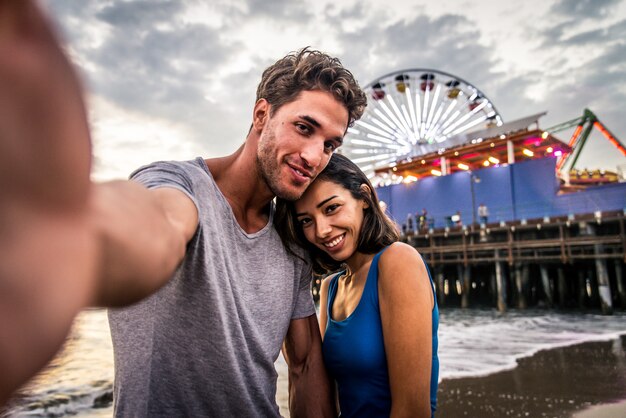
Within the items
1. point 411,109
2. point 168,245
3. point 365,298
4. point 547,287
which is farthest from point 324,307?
point 411,109

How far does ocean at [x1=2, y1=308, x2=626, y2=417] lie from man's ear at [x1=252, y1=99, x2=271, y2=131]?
150 centimetres

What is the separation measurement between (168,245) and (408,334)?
1.52 meters

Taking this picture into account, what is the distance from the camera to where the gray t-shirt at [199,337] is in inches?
64.9

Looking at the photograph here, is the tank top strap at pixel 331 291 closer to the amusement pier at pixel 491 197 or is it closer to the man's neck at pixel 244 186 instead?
the man's neck at pixel 244 186

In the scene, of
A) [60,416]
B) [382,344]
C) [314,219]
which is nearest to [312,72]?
[314,219]

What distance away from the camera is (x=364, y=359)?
2.12 m

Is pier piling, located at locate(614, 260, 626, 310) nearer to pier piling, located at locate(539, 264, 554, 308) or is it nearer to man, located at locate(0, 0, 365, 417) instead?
pier piling, located at locate(539, 264, 554, 308)

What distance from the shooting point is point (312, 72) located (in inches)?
86.0

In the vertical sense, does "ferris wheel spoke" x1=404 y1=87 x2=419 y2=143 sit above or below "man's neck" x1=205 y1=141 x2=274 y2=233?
above

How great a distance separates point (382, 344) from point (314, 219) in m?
0.81

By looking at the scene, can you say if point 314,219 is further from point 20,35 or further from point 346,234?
point 20,35

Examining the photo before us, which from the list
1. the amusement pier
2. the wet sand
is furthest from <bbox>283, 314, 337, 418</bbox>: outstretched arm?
the amusement pier

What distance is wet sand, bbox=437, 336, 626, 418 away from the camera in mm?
4910

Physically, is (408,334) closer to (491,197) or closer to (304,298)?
(304,298)
